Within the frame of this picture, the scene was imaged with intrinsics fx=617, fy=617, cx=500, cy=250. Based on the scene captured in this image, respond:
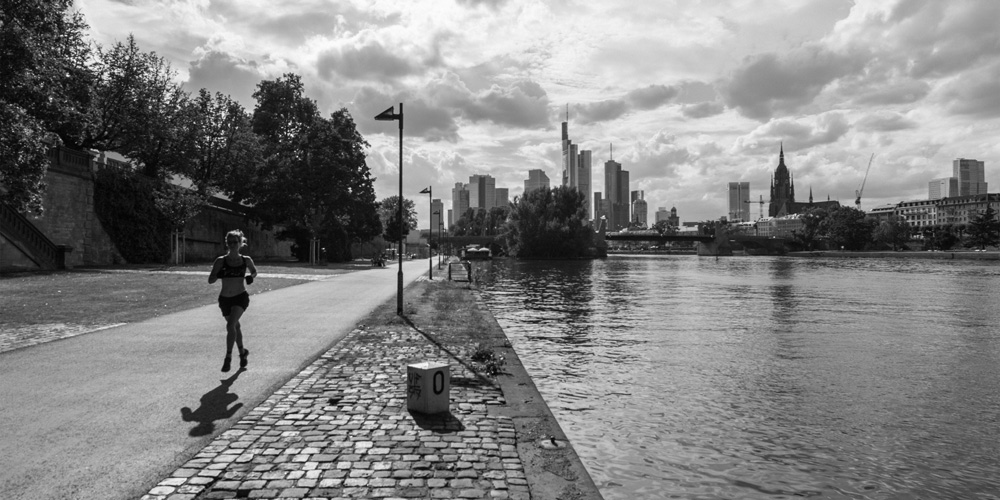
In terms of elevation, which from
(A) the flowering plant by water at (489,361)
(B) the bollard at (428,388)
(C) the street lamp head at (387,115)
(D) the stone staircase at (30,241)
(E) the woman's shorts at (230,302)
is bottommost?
(A) the flowering plant by water at (489,361)

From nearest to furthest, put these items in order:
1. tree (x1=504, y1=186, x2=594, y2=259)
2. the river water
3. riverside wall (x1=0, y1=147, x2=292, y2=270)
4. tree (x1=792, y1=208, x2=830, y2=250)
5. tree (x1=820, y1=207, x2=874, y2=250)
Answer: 1. the river water
2. riverside wall (x1=0, y1=147, x2=292, y2=270)
3. tree (x1=504, y1=186, x2=594, y2=259)
4. tree (x1=820, y1=207, x2=874, y2=250)
5. tree (x1=792, y1=208, x2=830, y2=250)

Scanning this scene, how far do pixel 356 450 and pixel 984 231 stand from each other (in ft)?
550

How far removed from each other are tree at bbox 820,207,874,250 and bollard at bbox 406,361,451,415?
531ft

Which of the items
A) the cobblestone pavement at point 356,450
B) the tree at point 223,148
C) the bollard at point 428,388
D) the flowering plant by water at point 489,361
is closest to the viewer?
the cobblestone pavement at point 356,450

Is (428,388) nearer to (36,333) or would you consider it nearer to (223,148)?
(36,333)

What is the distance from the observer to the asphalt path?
521 centimetres

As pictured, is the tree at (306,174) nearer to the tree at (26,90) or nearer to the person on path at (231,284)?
the tree at (26,90)

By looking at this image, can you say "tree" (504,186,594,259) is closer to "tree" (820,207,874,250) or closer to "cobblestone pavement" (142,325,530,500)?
"tree" (820,207,874,250)

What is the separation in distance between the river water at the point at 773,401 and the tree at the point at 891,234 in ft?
479

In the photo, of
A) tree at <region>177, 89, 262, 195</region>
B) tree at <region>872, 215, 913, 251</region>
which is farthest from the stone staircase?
tree at <region>872, 215, 913, 251</region>

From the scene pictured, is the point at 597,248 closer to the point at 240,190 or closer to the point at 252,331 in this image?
the point at 240,190

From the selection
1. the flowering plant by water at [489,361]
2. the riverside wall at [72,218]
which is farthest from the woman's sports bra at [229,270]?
the riverside wall at [72,218]

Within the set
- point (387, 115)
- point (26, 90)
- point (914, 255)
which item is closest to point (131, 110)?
point (26, 90)

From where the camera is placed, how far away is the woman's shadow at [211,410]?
6475 mm
